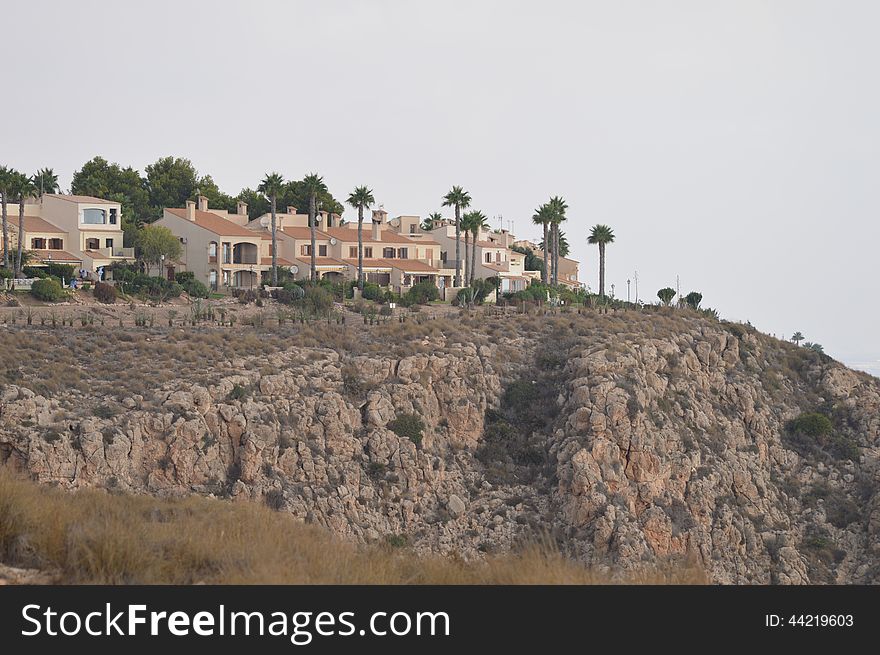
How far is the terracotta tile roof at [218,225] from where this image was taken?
75625mm

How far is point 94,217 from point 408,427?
42737 millimetres

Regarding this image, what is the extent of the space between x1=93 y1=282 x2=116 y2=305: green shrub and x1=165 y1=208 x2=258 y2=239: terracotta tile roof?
53.2 ft

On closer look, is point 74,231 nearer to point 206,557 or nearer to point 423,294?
point 423,294

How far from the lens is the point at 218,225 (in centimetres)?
7781

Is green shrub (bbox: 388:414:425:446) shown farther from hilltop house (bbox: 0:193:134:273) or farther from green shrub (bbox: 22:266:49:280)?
hilltop house (bbox: 0:193:134:273)

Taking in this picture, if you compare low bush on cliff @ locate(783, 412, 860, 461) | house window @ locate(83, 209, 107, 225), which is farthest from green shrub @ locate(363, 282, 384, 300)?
low bush on cliff @ locate(783, 412, 860, 461)

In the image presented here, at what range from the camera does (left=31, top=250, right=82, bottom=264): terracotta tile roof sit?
67375 millimetres

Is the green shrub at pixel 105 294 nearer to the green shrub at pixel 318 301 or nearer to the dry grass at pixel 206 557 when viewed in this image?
the green shrub at pixel 318 301

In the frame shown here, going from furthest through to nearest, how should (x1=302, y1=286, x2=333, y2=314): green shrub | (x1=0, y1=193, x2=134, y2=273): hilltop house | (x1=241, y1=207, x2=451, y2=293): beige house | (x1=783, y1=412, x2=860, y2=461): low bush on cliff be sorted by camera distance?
(x1=241, y1=207, x2=451, y2=293): beige house
(x1=0, y1=193, x2=134, y2=273): hilltop house
(x1=302, y1=286, x2=333, y2=314): green shrub
(x1=783, y1=412, x2=860, y2=461): low bush on cliff

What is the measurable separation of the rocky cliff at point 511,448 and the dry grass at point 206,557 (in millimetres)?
16499

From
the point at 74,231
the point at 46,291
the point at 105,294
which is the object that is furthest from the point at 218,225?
the point at 46,291

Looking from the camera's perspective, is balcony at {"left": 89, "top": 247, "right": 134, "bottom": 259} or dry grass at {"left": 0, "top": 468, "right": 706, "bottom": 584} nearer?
dry grass at {"left": 0, "top": 468, "right": 706, "bottom": 584}

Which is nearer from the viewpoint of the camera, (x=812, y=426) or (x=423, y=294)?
(x=812, y=426)

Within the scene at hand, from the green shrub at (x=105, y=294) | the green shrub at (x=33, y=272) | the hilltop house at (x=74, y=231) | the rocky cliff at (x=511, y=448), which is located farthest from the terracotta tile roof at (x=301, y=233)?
the rocky cliff at (x=511, y=448)
